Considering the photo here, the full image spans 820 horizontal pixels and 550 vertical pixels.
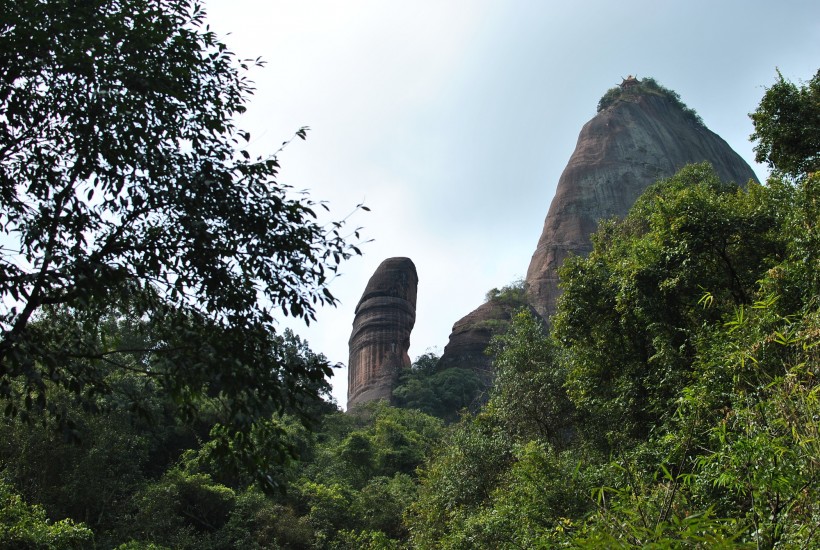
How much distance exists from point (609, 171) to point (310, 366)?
51841mm

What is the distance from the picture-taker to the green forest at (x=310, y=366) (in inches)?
171

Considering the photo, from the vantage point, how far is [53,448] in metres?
16.7

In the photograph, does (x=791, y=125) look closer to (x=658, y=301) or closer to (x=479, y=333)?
(x=658, y=301)

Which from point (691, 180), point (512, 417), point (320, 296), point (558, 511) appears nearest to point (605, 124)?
point (691, 180)

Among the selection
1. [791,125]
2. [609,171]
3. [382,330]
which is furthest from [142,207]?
[609,171]

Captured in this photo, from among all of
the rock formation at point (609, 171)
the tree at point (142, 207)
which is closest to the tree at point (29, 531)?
the tree at point (142, 207)

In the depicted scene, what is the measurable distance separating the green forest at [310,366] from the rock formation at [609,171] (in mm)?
21108

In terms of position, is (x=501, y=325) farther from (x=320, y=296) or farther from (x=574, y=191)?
(x=320, y=296)

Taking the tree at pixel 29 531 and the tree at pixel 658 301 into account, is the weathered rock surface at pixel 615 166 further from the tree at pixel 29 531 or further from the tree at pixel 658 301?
the tree at pixel 29 531

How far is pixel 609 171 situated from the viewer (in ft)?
175

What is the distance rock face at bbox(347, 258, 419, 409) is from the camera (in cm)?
4184

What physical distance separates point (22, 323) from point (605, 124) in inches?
2256

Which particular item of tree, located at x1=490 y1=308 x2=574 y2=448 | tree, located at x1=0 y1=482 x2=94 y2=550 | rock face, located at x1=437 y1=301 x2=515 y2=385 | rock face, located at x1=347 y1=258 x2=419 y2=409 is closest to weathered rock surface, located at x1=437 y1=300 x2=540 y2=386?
rock face, located at x1=437 y1=301 x2=515 y2=385

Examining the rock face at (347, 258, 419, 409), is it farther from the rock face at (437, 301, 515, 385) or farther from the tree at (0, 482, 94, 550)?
the tree at (0, 482, 94, 550)
